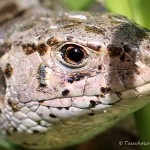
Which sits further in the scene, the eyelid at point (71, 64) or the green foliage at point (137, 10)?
the green foliage at point (137, 10)

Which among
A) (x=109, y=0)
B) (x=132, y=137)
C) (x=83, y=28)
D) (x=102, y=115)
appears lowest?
(x=102, y=115)

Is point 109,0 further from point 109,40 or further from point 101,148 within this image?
point 101,148

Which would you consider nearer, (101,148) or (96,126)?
(96,126)

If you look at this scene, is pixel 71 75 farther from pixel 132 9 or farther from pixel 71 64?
pixel 132 9

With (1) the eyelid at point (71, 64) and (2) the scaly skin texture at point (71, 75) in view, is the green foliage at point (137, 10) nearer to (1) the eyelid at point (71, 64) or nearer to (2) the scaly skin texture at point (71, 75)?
(2) the scaly skin texture at point (71, 75)

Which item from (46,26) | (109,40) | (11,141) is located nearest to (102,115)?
(109,40)

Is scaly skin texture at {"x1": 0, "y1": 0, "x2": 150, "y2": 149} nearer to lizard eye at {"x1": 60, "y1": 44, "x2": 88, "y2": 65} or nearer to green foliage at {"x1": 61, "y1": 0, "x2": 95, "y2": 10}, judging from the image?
lizard eye at {"x1": 60, "y1": 44, "x2": 88, "y2": 65}

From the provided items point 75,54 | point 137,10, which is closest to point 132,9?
point 137,10

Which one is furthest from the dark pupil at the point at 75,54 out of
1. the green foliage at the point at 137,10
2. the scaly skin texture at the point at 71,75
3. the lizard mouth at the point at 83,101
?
the green foliage at the point at 137,10
